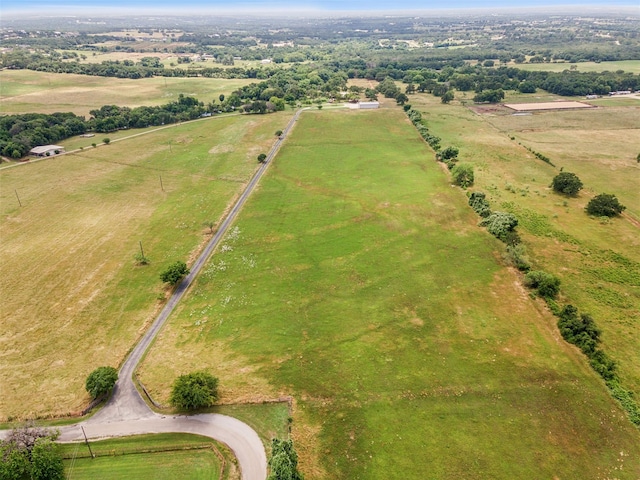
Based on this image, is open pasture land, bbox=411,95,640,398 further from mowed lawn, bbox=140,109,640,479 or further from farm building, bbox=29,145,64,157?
farm building, bbox=29,145,64,157

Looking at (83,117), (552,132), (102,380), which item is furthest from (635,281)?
(83,117)

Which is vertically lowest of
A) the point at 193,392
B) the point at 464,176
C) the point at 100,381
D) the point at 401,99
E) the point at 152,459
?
the point at 152,459

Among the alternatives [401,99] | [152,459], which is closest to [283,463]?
[152,459]

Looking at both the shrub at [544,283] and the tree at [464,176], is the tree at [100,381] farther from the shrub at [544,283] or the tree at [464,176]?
the tree at [464,176]

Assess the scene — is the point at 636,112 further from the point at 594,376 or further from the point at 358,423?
the point at 358,423

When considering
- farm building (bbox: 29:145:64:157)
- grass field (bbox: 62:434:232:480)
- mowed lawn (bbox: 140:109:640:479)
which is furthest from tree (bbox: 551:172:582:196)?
farm building (bbox: 29:145:64:157)

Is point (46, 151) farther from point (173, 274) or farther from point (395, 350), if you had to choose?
point (395, 350)

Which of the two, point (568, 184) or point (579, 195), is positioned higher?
point (568, 184)
